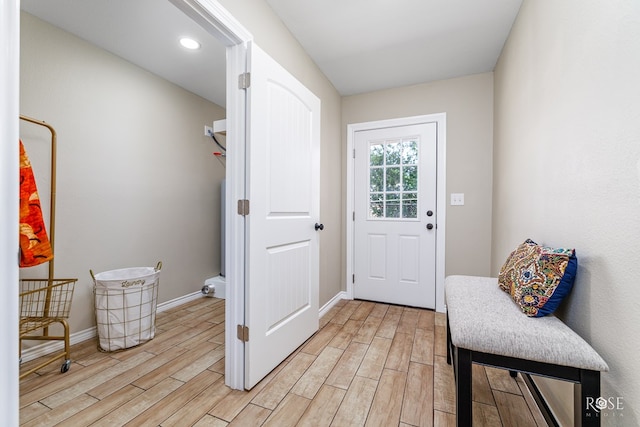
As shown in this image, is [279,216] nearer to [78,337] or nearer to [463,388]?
[463,388]

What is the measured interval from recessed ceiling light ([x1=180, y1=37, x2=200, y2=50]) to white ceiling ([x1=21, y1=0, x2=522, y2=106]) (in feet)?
0.16

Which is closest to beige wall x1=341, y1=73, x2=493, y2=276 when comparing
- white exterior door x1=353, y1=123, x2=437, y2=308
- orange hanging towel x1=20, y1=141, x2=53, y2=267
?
white exterior door x1=353, y1=123, x2=437, y2=308

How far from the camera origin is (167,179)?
280 cm

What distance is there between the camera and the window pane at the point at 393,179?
2.94 m

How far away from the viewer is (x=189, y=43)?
2.18 meters

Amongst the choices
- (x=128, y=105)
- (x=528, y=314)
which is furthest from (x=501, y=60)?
(x=128, y=105)

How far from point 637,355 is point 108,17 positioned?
10.3 feet

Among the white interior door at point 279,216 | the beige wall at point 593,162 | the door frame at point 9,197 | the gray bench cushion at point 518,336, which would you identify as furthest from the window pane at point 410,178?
the door frame at point 9,197

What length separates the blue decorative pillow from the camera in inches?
40.3

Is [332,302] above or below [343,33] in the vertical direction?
below

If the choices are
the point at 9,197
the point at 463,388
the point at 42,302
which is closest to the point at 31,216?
the point at 42,302

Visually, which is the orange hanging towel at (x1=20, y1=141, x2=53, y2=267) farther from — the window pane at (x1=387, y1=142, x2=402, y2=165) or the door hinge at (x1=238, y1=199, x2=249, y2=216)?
the window pane at (x1=387, y1=142, x2=402, y2=165)

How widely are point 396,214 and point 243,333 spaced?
79.1 inches

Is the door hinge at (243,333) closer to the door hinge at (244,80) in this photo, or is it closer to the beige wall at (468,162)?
the door hinge at (244,80)
